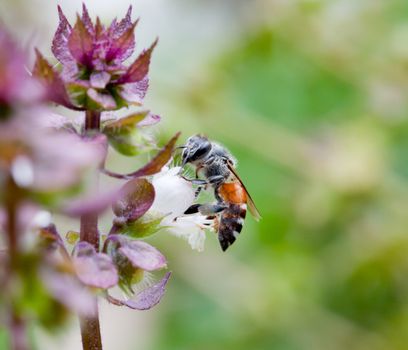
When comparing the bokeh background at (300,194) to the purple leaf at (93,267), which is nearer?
the purple leaf at (93,267)

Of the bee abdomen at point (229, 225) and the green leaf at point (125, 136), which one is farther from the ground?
→ the green leaf at point (125, 136)

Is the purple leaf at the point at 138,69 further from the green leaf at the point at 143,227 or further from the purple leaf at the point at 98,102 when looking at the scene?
the green leaf at the point at 143,227

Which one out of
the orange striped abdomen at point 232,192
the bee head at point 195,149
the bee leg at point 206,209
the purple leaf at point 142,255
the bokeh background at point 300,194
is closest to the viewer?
the purple leaf at point 142,255

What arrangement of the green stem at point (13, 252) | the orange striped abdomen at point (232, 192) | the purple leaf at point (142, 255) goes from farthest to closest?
the orange striped abdomen at point (232, 192), the purple leaf at point (142, 255), the green stem at point (13, 252)

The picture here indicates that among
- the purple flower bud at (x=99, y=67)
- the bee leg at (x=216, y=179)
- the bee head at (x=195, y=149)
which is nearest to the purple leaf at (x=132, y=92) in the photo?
the purple flower bud at (x=99, y=67)

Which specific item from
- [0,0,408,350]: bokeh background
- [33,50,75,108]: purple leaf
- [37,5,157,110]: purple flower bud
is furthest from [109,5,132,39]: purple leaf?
[0,0,408,350]: bokeh background

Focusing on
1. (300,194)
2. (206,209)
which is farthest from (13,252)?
(300,194)

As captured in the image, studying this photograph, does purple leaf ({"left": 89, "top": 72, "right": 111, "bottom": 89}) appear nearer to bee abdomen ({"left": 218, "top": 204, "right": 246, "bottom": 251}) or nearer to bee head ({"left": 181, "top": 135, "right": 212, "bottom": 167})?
bee head ({"left": 181, "top": 135, "right": 212, "bottom": 167})
